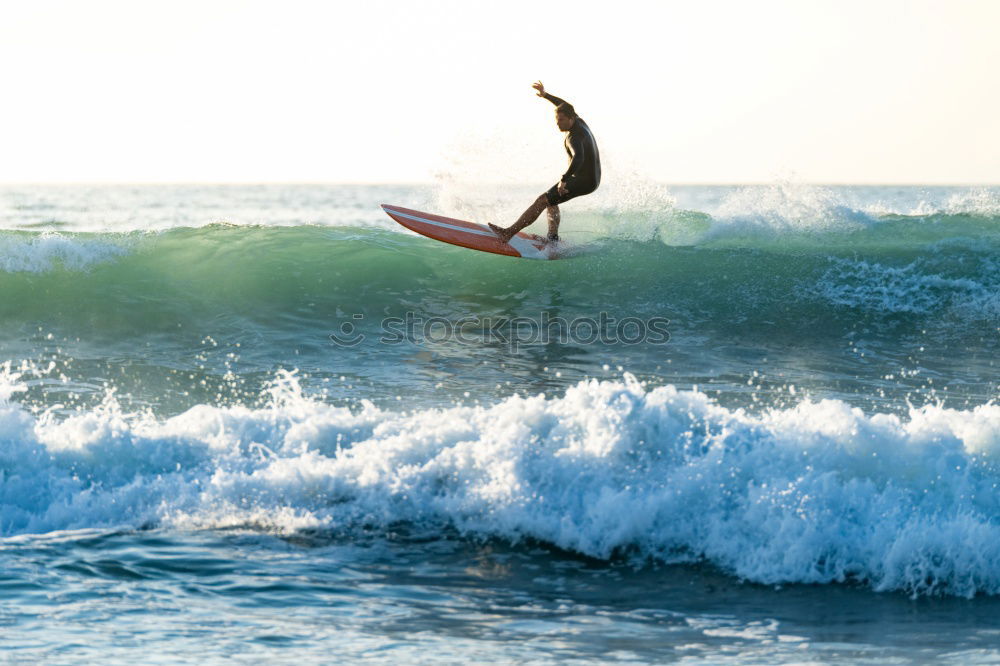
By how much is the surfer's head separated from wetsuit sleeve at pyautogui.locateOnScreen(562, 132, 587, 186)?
165 mm

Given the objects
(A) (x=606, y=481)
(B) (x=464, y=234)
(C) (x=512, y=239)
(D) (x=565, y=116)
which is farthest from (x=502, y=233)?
(A) (x=606, y=481)

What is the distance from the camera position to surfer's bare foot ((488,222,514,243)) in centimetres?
1296

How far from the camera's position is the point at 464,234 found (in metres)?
13.2

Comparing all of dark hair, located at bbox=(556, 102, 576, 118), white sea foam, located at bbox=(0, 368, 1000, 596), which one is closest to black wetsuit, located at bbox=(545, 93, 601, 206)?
dark hair, located at bbox=(556, 102, 576, 118)

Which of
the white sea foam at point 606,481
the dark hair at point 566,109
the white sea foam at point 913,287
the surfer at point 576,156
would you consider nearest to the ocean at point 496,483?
the white sea foam at point 606,481

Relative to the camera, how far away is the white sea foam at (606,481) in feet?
20.2

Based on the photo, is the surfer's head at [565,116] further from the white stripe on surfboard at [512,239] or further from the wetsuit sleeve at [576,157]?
the white stripe on surfboard at [512,239]

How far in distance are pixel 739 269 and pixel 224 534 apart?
29.4 feet

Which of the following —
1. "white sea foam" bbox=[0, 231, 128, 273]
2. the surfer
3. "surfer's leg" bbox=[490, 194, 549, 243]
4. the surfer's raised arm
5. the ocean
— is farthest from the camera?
"white sea foam" bbox=[0, 231, 128, 273]

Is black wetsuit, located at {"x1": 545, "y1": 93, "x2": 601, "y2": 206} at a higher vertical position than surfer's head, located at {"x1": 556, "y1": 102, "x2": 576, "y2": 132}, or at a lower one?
lower

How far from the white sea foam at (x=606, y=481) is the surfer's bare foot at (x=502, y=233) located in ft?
19.0

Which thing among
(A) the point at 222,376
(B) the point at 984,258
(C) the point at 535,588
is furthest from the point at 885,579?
(B) the point at 984,258

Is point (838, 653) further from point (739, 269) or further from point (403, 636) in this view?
point (739, 269)

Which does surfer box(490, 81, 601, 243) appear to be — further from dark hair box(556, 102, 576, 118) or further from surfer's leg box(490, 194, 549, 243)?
surfer's leg box(490, 194, 549, 243)
